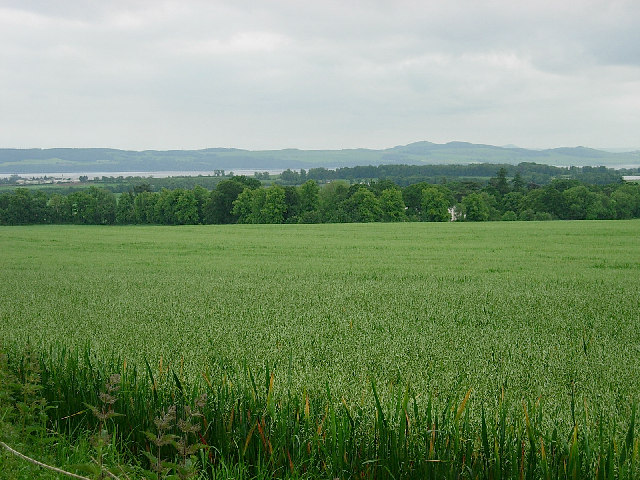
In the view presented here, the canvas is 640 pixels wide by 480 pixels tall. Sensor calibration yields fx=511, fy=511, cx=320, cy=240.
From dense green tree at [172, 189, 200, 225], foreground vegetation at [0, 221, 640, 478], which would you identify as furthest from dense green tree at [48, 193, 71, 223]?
foreground vegetation at [0, 221, 640, 478]

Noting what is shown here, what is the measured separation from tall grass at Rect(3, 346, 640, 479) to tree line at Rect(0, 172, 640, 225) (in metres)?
64.0

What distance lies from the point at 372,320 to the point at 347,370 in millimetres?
2553

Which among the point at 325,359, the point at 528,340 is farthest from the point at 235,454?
the point at 528,340

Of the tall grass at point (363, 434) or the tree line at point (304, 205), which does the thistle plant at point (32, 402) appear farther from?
the tree line at point (304, 205)

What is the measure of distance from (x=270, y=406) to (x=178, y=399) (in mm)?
1061

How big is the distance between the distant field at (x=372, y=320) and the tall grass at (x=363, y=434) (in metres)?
0.31

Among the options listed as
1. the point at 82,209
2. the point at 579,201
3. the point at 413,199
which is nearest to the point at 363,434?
the point at 82,209

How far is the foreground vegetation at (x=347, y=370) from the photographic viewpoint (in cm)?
361

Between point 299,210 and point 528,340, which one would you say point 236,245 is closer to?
point 528,340

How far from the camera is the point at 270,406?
13.3 ft

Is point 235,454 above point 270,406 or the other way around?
the other way around

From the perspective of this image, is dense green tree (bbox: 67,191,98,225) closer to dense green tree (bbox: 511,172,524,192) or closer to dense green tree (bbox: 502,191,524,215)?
dense green tree (bbox: 502,191,524,215)

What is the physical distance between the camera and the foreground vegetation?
11.8 ft

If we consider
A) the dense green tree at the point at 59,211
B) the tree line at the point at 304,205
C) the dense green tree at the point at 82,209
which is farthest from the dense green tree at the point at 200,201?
the dense green tree at the point at 59,211
